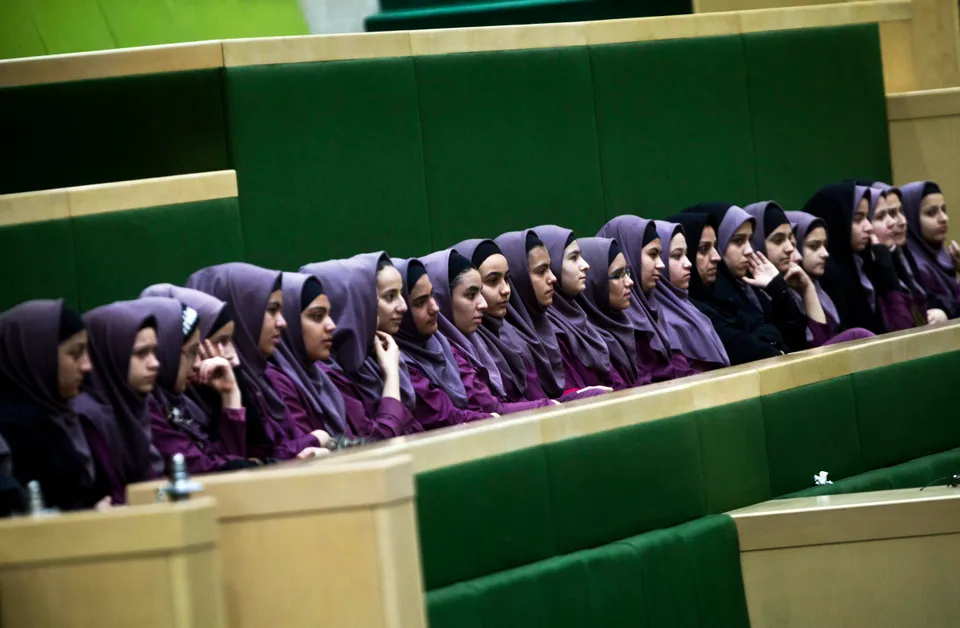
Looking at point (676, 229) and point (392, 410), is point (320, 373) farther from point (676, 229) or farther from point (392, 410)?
point (676, 229)

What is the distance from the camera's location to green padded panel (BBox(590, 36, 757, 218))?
7859mm

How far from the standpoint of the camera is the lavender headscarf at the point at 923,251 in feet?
27.3

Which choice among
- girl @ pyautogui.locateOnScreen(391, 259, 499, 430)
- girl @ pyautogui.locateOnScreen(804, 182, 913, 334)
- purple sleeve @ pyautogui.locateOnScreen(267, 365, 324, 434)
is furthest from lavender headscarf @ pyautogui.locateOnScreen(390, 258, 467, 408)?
girl @ pyautogui.locateOnScreen(804, 182, 913, 334)

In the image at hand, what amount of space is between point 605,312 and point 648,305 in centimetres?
23

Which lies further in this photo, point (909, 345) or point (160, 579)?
point (909, 345)

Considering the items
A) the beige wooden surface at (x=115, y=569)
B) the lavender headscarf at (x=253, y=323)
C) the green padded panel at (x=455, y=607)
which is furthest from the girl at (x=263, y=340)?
the beige wooden surface at (x=115, y=569)

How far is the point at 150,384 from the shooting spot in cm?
425

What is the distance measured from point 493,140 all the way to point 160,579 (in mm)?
4673

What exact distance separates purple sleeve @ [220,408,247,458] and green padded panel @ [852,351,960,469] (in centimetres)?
222

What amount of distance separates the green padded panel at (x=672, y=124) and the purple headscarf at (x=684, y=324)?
0.97 meters

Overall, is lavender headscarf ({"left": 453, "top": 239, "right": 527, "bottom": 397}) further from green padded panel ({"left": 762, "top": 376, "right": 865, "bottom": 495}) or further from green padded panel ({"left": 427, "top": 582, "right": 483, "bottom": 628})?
green padded panel ({"left": 427, "top": 582, "right": 483, "bottom": 628})

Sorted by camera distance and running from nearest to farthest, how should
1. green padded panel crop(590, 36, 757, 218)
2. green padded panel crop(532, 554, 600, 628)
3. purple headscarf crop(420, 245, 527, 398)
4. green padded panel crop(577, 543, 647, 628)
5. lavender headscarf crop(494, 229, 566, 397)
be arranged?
green padded panel crop(532, 554, 600, 628)
green padded panel crop(577, 543, 647, 628)
purple headscarf crop(420, 245, 527, 398)
lavender headscarf crop(494, 229, 566, 397)
green padded panel crop(590, 36, 757, 218)

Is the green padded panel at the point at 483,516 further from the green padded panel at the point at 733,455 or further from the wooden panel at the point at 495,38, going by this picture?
the wooden panel at the point at 495,38

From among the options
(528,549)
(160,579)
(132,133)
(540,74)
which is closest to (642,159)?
(540,74)
